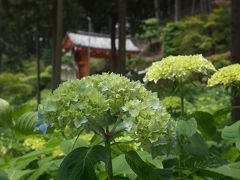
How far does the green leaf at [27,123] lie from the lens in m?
1.83

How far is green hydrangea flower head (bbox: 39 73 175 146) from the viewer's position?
1.17 metres

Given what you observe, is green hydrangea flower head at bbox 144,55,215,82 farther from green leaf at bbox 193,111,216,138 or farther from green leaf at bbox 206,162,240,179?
green leaf at bbox 206,162,240,179

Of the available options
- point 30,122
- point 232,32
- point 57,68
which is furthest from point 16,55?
point 30,122

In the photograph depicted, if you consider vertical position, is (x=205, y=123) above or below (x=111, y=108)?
below

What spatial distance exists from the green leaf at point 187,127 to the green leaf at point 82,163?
361mm

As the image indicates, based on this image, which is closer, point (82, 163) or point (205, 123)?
point (82, 163)

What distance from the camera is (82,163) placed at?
1209 millimetres

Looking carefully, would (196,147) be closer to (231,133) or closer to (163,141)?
(231,133)

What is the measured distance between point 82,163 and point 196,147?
505 millimetres

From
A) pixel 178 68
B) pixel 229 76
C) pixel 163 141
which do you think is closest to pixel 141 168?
pixel 163 141

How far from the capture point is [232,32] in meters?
4.95

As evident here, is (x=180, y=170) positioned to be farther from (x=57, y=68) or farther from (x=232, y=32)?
(x=57, y=68)

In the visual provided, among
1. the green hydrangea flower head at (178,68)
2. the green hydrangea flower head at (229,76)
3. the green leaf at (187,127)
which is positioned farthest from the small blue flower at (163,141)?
the green hydrangea flower head at (229,76)

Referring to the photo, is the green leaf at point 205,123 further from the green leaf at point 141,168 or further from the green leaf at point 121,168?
the green leaf at point 141,168
